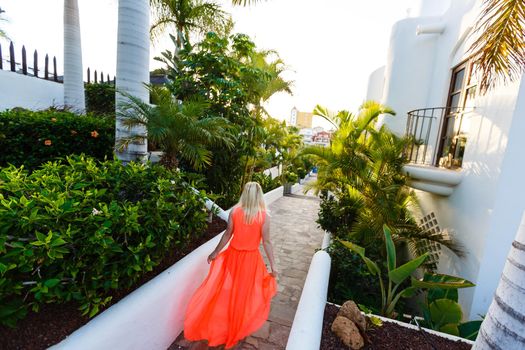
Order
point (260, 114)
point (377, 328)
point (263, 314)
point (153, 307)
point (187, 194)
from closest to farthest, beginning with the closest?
point (153, 307) → point (377, 328) → point (263, 314) → point (187, 194) → point (260, 114)

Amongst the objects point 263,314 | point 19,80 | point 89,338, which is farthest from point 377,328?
point 19,80

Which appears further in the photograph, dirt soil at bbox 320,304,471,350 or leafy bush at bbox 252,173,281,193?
leafy bush at bbox 252,173,281,193

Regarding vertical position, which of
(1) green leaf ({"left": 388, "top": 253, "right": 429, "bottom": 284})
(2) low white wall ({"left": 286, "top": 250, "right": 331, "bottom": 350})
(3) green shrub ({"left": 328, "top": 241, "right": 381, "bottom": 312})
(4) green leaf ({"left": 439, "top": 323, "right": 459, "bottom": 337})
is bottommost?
(3) green shrub ({"left": 328, "top": 241, "right": 381, "bottom": 312})

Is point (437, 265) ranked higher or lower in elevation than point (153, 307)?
lower

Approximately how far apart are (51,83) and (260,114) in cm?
696

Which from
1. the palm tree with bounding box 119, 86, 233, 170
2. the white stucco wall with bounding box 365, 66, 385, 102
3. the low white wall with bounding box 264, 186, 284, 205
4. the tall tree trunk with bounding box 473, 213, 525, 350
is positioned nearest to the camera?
the tall tree trunk with bounding box 473, 213, 525, 350

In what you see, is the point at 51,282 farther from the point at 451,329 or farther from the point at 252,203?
the point at 451,329

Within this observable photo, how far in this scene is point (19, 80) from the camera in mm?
7219

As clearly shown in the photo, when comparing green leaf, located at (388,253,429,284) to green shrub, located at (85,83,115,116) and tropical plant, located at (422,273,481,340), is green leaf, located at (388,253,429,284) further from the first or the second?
green shrub, located at (85,83,115,116)

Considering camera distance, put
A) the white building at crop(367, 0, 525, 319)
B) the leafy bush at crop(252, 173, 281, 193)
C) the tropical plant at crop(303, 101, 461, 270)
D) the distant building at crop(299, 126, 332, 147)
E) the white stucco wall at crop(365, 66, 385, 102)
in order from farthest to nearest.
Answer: the distant building at crop(299, 126, 332, 147), the white stucco wall at crop(365, 66, 385, 102), the leafy bush at crop(252, 173, 281, 193), the tropical plant at crop(303, 101, 461, 270), the white building at crop(367, 0, 525, 319)

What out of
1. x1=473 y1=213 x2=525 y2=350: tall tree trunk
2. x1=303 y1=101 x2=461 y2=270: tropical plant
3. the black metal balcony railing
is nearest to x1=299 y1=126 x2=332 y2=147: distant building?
the black metal balcony railing

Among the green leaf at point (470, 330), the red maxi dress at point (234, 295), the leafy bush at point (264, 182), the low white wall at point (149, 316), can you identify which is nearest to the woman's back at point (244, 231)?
the red maxi dress at point (234, 295)

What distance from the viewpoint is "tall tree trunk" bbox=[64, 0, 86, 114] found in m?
6.93

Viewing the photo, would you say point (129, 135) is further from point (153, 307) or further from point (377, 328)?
point (377, 328)
